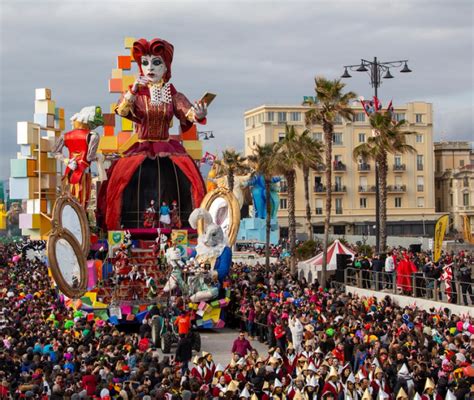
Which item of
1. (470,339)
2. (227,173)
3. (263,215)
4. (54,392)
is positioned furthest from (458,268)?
(263,215)

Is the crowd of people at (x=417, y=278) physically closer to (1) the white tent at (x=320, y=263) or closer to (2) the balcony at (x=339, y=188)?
(1) the white tent at (x=320, y=263)

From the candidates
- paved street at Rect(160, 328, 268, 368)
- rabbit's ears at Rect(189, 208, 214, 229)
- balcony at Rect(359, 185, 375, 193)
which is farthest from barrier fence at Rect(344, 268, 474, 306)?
balcony at Rect(359, 185, 375, 193)

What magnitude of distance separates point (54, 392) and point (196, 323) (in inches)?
609

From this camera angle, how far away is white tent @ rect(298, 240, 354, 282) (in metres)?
39.6

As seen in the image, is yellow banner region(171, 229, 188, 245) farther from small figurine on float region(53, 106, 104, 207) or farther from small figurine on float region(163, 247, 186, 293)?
small figurine on float region(53, 106, 104, 207)

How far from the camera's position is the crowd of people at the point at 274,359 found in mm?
17203

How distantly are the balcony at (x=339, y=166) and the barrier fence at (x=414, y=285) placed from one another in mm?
48596

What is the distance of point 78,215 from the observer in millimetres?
32750

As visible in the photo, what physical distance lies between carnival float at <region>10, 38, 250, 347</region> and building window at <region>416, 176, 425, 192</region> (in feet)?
148

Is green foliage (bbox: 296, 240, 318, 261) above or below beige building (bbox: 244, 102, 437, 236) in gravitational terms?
below

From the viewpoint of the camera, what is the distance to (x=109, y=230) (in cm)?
3684

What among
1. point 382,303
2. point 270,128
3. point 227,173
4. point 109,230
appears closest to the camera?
point 382,303

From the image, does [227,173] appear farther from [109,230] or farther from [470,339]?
[470,339]

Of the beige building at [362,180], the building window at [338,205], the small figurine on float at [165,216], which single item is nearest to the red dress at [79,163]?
the small figurine on float at [165,216]
